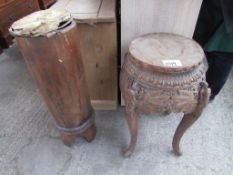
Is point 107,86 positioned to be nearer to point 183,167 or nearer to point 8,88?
point 183,167

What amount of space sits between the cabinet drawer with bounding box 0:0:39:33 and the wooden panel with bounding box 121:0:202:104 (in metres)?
1.39

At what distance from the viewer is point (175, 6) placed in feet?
3.09

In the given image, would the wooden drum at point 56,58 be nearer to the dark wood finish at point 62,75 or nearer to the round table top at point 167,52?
the dark wood finish at point 62,75

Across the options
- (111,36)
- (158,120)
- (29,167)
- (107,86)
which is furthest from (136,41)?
(29,167)

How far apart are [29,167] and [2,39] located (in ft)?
4.73

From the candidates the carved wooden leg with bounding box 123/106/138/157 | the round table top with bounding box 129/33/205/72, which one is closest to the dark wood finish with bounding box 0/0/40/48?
the round table top with bounding box 129/33/205/72

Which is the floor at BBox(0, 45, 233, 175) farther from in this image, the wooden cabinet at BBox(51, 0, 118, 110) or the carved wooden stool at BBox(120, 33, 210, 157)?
the carved wooden stool at BBox(120, 33, 210, 157)

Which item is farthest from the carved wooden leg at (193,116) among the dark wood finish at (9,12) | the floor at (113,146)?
the dark wood finish at (9,12)

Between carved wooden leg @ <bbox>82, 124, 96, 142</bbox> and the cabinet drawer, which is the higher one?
the cabinet drawer

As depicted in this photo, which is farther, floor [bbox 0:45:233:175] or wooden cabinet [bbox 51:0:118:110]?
floor [bbox 0:45:233:175]

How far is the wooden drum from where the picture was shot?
71cm

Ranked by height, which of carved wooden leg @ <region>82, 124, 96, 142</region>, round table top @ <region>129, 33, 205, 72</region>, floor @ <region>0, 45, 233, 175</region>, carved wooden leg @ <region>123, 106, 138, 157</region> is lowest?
floor @ <region>0, 45, 233, 175</region>

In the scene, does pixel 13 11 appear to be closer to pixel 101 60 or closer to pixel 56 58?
pixel 101 60

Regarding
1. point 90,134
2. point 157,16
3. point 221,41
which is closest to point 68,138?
point 90,134
